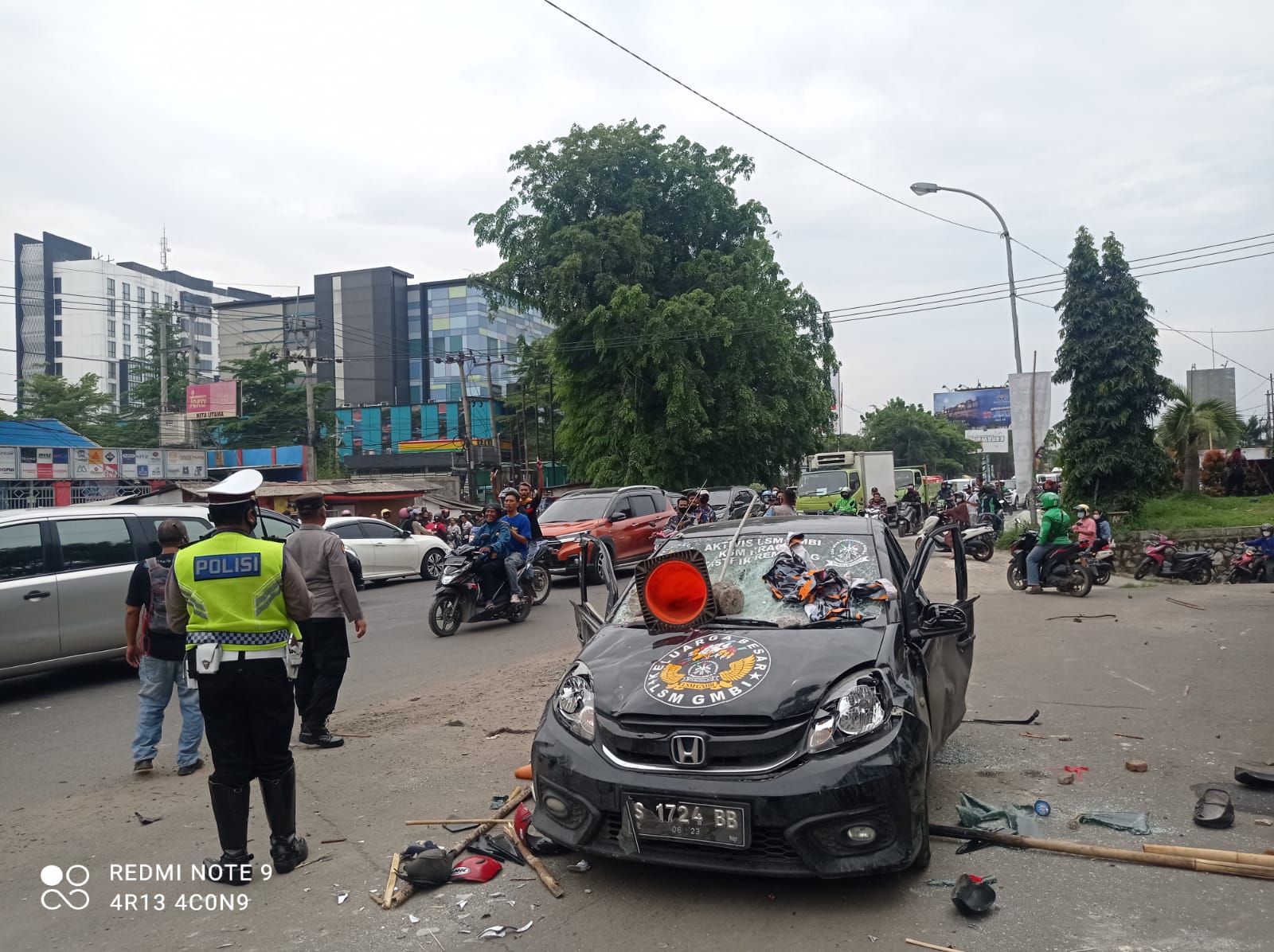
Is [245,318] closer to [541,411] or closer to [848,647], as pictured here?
[541,411]

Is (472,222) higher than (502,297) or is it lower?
higher

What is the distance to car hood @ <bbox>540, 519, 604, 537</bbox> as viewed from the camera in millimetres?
17781

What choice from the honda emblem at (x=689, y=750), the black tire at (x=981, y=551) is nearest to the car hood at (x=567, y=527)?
the black tire at (x=981, y=551)

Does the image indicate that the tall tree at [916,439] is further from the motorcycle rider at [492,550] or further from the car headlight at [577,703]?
the car headlight at [577,703]

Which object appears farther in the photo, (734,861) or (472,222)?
(472,222)

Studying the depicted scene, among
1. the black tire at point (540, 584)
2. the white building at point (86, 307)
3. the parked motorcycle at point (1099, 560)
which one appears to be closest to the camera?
the black tire at point (540, 584)

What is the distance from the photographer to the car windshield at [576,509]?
60.3ft

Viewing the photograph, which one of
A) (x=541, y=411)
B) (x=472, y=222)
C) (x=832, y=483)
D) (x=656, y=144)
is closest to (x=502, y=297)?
(x=472, y=222)

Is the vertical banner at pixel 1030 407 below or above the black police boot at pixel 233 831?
above

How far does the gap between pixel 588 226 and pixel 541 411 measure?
26243mm

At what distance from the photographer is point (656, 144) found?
110 feet

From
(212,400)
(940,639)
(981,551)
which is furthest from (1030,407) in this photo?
(212,400)

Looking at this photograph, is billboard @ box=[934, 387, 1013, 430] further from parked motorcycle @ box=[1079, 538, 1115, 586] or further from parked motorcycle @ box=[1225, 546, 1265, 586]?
parked motorcycle @ box=[1079, 538, 1115, 586]

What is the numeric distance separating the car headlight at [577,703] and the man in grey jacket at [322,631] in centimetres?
265
